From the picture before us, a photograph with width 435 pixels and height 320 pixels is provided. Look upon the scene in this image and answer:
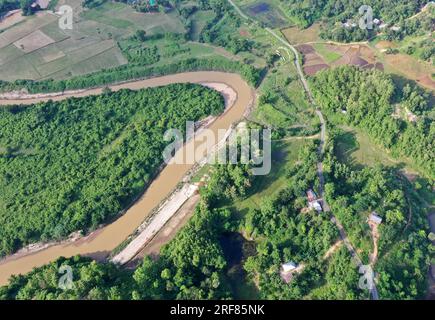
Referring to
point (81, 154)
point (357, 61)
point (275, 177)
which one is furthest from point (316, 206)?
point (357, 61)

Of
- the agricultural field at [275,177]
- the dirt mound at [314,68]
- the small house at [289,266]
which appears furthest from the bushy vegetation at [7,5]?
the small house at [289,266]

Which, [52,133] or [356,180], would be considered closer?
[356,180]

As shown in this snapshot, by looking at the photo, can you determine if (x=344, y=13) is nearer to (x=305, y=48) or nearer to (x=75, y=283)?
(x=305, y=48)

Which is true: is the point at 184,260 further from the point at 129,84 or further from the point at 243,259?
the point at 129,84

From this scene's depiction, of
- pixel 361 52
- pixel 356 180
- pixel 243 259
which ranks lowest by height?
pixel 243 259

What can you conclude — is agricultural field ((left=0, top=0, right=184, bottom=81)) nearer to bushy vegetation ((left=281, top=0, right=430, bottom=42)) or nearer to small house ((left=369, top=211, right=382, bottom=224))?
bushy vegetation ((left=281, top=0, right=430, bottom=42))

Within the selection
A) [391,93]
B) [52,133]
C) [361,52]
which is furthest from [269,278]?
[361,52]

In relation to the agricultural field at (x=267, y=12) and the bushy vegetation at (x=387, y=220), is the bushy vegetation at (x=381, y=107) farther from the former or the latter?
the agricultural field at (x=267, y=12)

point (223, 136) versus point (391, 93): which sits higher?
point (391, 93)
